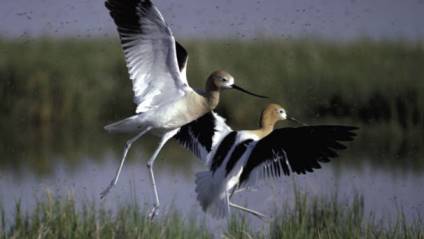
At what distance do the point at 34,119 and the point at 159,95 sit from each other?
470cm

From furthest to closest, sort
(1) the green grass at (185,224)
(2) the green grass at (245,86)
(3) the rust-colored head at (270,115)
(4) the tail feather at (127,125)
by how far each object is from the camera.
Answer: (2) the green grass at (245,86) → (3) the rust-colored head at (270,115) → (4) the tail feather at (127,125) → (1) the green grass at (185,224)

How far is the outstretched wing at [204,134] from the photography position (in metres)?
6.45

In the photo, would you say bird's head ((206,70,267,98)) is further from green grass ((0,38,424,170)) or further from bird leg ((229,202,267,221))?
green grass ((0,38,424,170))

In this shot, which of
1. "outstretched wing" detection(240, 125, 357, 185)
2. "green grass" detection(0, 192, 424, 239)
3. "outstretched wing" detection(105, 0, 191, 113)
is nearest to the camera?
"green grass" detection(0, 192, 424, 239)

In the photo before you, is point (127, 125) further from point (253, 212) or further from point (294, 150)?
point (294, 150)

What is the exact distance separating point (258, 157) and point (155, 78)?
848 millimetres

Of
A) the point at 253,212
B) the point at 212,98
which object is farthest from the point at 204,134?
the point at 253,212

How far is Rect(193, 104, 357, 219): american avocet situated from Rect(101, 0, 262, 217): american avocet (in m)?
0.31

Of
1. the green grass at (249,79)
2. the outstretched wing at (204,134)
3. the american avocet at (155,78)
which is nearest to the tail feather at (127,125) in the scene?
the american avocet at (155,78)

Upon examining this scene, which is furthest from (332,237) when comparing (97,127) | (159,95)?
(97,127)

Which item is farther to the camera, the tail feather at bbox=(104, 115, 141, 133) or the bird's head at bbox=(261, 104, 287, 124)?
the bird's head at bbox=(261, 104, 287, 124)

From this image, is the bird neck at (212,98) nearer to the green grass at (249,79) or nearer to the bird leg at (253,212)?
the bird leg at (253,212)

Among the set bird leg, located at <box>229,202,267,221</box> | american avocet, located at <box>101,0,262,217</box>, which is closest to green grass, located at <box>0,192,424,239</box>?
bird leg, located at <box>229,202,267,221</box>

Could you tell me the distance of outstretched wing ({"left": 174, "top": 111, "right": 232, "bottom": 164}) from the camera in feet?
21.2
